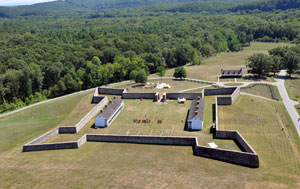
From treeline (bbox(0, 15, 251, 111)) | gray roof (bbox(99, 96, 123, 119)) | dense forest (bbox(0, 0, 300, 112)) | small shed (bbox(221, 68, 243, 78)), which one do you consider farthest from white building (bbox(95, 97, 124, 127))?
small shed (bbox(221, 68, 243, 78))

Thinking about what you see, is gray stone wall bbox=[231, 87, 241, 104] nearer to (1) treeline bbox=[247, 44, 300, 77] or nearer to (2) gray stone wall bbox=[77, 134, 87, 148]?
(1) treeline bbox=[247, 44, 300, 77]

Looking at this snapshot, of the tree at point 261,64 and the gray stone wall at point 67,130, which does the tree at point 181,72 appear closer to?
the tree at point 261,64

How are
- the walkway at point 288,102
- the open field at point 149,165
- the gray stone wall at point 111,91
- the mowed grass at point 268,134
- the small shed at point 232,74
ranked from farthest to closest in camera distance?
1. the small shed at point 232,74
2. the gray stone wall at point 111,91
3. the walkway at point 288,102
4. the mowed grass at point 268,134
5. the open field at point 149,165

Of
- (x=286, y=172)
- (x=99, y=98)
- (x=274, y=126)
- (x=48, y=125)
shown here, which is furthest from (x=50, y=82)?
(x=286, y=172)

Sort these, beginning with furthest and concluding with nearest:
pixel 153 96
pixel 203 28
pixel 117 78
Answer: pixel 203 28 < pixel 117 78 < pixel 153 96

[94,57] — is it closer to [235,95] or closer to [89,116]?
[89,116]

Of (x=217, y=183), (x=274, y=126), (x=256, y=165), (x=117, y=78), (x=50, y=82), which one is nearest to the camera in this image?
(x=217, y=183)

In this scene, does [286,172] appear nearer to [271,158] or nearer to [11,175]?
[271,158]

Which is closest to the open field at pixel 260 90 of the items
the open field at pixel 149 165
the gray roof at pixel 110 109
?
the open field at pixel 149 165

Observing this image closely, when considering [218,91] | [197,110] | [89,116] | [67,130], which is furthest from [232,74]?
[67,130]
